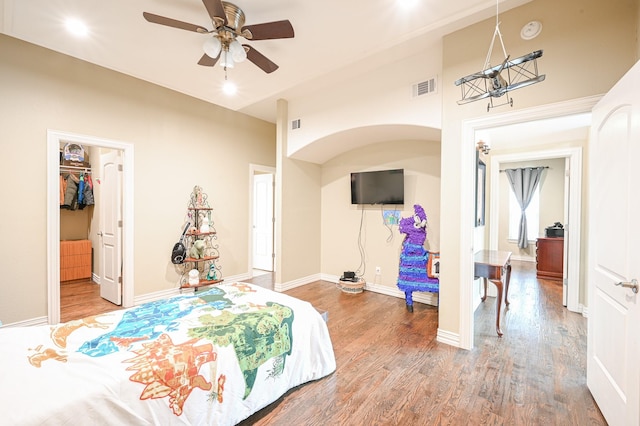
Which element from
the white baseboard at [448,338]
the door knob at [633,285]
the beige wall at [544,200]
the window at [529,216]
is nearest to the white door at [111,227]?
the white baseboard at [448,338]

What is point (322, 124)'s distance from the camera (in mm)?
4066

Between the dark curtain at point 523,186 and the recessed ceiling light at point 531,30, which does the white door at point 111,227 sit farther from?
the dark curtain at point 523,186

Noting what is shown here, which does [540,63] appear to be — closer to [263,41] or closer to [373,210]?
[263,41]

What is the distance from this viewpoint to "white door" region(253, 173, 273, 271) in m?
5.84

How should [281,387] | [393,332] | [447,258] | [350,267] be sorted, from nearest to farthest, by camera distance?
[281,387]
[447,258]
[393,332]
[350,267]

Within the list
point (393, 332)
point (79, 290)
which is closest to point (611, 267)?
point (393, 332)

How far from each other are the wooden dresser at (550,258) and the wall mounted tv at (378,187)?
3.47 metres

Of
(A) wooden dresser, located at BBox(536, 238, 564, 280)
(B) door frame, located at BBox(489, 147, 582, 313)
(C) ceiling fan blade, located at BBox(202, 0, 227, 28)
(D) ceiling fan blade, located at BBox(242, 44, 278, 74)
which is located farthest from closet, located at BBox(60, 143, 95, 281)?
(A) wooden dresser, located at BBox(536, 238, 564, 280)

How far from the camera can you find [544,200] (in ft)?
22.3

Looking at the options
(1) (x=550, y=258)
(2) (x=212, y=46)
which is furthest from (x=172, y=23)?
(1) (x=550, y=258)

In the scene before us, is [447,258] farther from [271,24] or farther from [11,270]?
[11,270]

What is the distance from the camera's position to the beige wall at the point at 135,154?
9.32 ft

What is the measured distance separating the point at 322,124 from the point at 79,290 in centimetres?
454

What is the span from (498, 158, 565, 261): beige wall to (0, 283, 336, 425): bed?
22.9 ft
